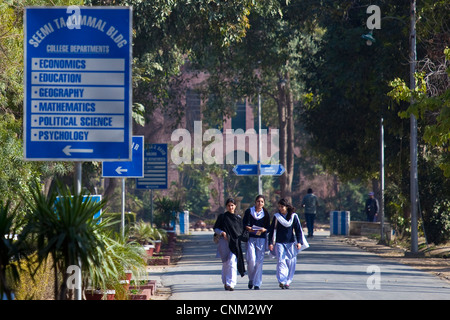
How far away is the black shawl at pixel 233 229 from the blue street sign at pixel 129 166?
214 cm

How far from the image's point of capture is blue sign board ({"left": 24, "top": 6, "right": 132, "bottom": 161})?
966 centimetres

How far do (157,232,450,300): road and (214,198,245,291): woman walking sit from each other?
0.46 metres

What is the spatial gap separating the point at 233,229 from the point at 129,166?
2.58 metres

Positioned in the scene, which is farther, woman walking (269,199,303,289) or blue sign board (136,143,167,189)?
blue sign board (136,143,167,189)

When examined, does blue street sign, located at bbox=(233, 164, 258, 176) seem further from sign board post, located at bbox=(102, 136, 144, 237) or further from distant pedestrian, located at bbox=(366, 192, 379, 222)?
sign board post, located at bbox=(102, 136, 144, 237)

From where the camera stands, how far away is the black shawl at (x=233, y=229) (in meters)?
16.6

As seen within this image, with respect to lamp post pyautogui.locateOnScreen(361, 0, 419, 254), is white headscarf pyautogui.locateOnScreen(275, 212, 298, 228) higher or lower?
lower

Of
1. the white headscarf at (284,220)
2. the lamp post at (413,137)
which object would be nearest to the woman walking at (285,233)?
the white headscarf at (284,220)

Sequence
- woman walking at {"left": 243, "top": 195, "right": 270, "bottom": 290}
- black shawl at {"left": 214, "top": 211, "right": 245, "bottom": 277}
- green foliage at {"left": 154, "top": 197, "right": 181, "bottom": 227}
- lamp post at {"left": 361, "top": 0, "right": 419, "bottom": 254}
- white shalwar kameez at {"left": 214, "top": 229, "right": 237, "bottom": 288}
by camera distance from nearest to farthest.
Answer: white shalwar kameez at {"left": 214, "top": 229, "right": 237, "bottom": 288} < black shawl at {"left": 214, "top": 211, "right": 245, "bottom": 277} < woman walking at {"left": 243, "top": 195, "right": 270, "bottom": 290} < lamp post at {"left": 361, "top": 0, "right": 419, "bottom": 254} < green foliage at {"left": 154, "top": 197, "right": 181, "bottom": 227}

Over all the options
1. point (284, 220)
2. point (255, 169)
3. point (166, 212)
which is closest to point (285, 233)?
point (284, 220)

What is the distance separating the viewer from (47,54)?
9.70 meters

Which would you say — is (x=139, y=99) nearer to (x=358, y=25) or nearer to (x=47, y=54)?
(x=358, y=25)

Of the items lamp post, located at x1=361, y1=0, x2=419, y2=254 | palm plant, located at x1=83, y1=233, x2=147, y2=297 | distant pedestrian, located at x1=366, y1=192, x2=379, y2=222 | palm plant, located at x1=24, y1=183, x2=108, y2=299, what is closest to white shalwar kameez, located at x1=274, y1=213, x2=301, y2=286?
palm plant, located at x1=83, y1=233, x2=147, y2=297

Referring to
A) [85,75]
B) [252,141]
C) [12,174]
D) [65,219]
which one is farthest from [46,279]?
[252,141]
